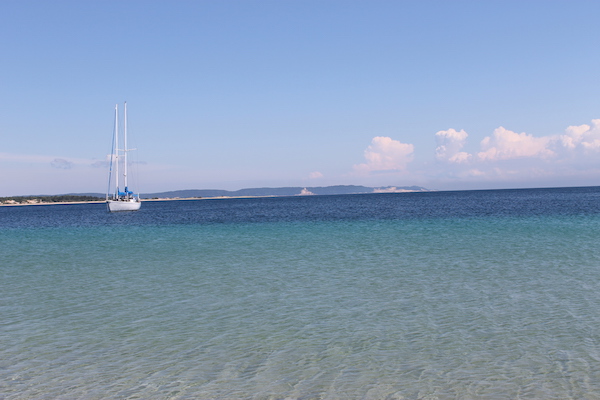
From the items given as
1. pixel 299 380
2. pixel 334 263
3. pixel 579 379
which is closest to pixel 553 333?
pixel 579 379

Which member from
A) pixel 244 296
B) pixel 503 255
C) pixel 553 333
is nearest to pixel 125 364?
pixel 244 296

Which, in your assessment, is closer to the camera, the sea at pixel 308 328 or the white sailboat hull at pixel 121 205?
the sea at pixel 308 328

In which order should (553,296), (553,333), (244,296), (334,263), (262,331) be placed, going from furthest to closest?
(334,263)
(244,296)
(553,296)
(262,331)
(553,333)

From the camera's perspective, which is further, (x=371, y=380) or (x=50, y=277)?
(x=50, y=277)

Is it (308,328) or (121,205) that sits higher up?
(121,205)

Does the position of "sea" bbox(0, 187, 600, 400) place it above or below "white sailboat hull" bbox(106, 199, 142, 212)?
below

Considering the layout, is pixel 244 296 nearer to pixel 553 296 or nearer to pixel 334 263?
pixel 334 263

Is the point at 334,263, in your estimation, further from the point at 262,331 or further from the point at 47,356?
the point at 47,356

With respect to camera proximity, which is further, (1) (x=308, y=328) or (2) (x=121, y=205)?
(2) (x=121, y=205)

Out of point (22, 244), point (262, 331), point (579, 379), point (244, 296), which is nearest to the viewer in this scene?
point (579, 379)

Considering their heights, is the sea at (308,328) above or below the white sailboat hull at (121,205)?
below

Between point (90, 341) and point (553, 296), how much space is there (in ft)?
41.1

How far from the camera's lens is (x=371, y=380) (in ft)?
25.7

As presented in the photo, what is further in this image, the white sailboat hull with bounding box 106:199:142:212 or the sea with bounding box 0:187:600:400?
the white sailboat hull with bounding box 106:199:142:212
